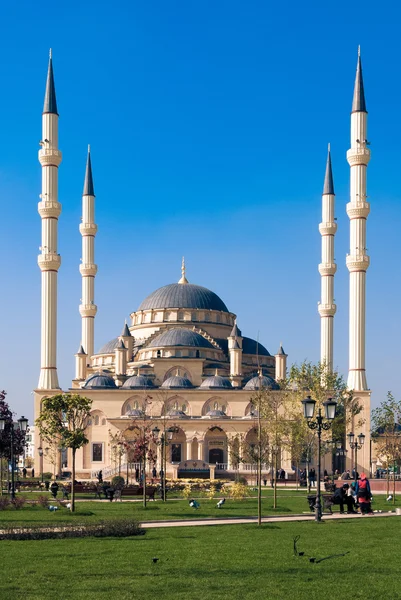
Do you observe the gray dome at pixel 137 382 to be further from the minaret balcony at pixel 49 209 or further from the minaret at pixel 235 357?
the minaret balcony at pixel 49 209

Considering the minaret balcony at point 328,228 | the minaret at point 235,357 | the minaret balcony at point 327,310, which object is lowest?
the minaret at point 235,357

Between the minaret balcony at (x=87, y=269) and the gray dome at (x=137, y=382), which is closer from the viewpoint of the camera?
the gray dome at (x=137, y=382)

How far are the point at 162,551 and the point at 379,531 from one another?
212 inches

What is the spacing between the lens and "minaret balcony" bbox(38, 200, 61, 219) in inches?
2408

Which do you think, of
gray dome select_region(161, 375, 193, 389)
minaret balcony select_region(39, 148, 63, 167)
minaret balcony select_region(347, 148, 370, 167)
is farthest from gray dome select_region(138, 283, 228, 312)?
minaret balcony select_region(347, 148, 370, 167)

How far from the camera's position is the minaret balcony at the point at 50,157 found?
6106 cm

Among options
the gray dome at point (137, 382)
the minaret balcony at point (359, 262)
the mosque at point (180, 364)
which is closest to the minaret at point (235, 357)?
the mosque at point (180, 364)

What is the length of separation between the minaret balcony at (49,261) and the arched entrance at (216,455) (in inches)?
614

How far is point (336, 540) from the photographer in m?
16.0

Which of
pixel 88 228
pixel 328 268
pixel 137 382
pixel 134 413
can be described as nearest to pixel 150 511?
pixel 134 413

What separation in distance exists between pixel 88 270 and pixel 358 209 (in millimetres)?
20932

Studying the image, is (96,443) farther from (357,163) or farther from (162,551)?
(162,551)

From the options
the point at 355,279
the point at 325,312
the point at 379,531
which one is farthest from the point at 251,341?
the point at 379,531

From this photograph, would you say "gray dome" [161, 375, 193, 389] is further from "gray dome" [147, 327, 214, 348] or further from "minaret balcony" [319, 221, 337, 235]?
"minaret balcony" [319, 221, 337, 235]
